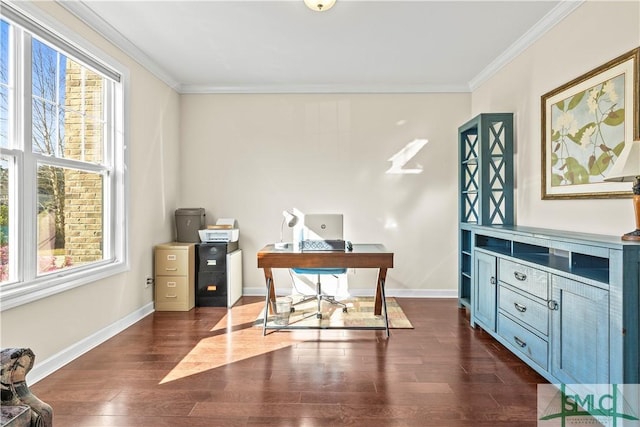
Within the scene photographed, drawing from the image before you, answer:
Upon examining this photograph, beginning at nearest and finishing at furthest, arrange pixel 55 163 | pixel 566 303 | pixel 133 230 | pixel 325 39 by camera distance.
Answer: pixel 566 303
pixel 55 163
pixel 325 39
pixel 133 230

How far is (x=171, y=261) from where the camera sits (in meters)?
4.05

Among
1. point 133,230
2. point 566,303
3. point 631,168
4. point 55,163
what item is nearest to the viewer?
point 631,168

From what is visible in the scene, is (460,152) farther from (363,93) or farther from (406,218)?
(363,93)

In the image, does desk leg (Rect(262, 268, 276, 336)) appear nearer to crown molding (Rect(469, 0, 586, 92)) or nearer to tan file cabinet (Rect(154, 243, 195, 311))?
tan file cabinet (Rect(154, 243, 195, 311))

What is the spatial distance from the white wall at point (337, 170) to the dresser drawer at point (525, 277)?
180 centimetres

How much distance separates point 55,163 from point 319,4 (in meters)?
2.24

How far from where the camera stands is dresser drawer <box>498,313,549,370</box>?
2350 mm

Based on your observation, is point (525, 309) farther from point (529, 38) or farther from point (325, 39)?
point (325, 39)

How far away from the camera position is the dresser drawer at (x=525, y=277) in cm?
235

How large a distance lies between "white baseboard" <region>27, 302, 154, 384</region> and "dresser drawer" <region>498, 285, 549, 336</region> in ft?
10.7

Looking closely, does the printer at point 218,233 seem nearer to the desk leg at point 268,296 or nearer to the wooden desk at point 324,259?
the desk leg at point 268,296

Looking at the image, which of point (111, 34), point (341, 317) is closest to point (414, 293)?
point (341, 317)

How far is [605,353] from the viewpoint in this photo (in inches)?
71.4

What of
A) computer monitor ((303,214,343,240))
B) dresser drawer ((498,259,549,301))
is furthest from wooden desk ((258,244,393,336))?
dresser drawer ((498,259,549,301))
